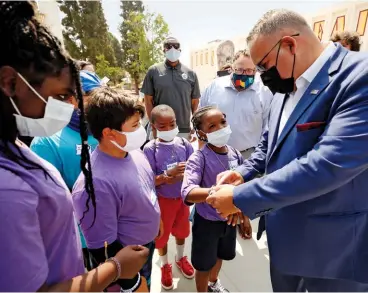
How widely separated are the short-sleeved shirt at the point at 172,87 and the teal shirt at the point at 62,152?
7.00ft

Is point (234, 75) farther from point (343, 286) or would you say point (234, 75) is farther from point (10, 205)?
point (10, 205)

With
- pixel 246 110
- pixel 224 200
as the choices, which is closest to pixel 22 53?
pixel 224 200

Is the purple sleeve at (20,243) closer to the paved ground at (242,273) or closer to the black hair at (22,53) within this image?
the black hair at (22,53)

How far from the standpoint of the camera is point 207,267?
1932 mm

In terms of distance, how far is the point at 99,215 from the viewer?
1.31 m

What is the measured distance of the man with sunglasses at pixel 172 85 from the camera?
3.65 metres

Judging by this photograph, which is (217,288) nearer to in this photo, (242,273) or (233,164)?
(242,273)

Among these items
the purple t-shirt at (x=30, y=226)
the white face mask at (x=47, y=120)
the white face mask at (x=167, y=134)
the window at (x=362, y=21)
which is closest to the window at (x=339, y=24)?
the window at (x=362, y=21)

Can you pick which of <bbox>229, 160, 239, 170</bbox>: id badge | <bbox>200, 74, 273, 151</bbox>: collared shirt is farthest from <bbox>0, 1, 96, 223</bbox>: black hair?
<bbox>200, 74, 273, 151</bbox>: collared shirt

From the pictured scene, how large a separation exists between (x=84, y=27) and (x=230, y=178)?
23.5 metres

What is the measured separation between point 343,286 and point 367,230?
353 millimetres

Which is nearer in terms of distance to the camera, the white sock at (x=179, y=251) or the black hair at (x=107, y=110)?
the black hair at (x=107, y=110)

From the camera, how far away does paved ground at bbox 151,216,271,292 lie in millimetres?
2367

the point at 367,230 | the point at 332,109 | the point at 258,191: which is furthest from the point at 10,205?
the point at 367,230
